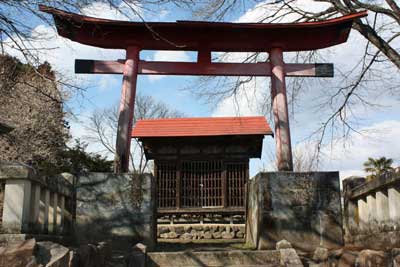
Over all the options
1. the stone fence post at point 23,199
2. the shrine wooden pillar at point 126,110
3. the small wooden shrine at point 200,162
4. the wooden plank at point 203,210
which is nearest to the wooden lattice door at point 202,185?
the small wooden shrine at point 200,162

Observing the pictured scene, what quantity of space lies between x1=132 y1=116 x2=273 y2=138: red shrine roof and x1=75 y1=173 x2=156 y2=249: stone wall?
8336mm

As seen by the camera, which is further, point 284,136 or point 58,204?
point 284,136

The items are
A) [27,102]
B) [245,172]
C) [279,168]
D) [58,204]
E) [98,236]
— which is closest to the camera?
[58,204]

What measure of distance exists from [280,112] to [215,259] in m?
3.18

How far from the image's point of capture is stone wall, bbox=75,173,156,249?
21.2 feet

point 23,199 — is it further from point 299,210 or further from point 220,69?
point 220,69

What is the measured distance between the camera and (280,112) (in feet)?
25.2

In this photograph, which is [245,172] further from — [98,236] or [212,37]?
[98,236]

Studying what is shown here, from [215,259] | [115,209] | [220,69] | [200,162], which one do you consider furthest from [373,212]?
[200,162]

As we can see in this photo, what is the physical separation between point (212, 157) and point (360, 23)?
8.15 m

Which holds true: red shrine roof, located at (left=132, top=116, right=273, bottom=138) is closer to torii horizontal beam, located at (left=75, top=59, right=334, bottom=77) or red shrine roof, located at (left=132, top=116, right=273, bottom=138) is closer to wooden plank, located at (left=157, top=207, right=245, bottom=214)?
wooden plank, located at (left=157, top=207, right=245, bottom=214)

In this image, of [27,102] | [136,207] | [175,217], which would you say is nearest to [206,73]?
[136,207]

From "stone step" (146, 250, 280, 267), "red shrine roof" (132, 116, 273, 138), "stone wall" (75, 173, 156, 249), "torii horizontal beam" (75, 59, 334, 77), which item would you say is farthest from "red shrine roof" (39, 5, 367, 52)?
"red shrine roof" (132, 116, 273, 138)

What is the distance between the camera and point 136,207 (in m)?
6.60
